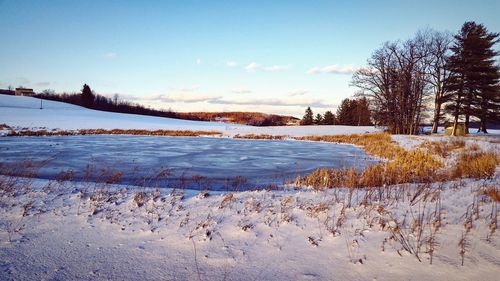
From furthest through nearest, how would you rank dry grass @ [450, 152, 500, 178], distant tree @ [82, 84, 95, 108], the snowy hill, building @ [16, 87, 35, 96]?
building @ [16, 87, 35, 96] < distant tree @ [82, 84, 95, 108] < the snowy hill < dry grass @ [450, 152, 500, 178]

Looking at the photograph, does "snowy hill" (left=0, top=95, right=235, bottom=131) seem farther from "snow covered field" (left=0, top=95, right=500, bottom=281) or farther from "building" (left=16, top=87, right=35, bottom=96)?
"building" (left=16, top=87, right=35, bottom=96)

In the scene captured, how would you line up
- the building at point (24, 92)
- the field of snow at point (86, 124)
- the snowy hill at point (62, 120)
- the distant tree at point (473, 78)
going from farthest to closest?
the building at point (24, 92) → the snowy hill at point (62, 120) → the field of snow at point (86, 124) → the distant tree at point (473, 78)

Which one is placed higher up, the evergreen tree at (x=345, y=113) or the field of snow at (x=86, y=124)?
the evergreen tree at (x=345, y=113)

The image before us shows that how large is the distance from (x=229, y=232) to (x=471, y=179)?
6.58 metres

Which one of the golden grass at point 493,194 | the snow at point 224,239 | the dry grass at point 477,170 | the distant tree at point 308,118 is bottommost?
the snow at point 224,239

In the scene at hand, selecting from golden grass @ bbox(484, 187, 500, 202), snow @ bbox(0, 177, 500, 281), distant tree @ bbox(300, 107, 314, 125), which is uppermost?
distant tree @ bbox(300, 107, 314, 125)

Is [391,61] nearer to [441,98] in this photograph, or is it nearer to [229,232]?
[441,98]

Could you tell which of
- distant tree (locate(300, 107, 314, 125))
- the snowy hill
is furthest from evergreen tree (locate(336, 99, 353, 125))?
the snowy hill

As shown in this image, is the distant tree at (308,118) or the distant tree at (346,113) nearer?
the distant tree at (346,113)

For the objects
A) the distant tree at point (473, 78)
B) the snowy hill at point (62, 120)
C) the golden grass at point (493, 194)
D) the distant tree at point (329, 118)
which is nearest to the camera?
the golden grass at point (493, 194)

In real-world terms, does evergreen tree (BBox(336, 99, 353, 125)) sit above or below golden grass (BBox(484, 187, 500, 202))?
above

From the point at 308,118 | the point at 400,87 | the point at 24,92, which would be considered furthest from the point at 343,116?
the point at 24,92

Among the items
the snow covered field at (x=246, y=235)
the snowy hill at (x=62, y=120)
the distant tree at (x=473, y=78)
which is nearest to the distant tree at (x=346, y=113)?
the snowy hill at (x=62, y=120)

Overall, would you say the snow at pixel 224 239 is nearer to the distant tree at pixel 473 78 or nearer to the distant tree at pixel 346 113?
the distant tree at pixel 473 78
